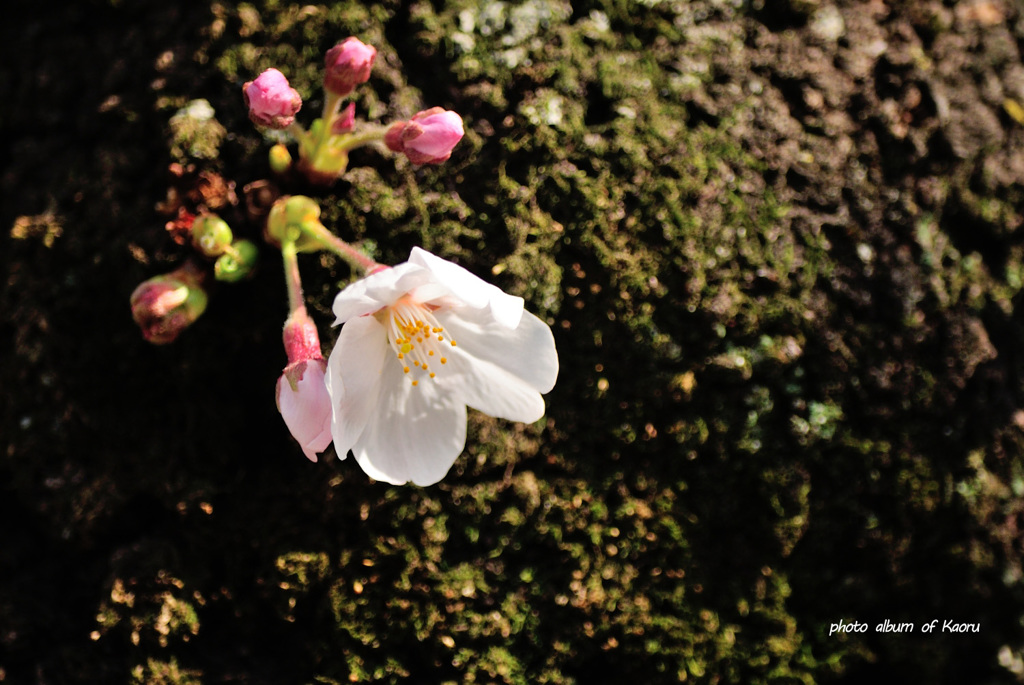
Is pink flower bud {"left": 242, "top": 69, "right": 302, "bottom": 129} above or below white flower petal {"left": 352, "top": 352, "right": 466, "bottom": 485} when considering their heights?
above

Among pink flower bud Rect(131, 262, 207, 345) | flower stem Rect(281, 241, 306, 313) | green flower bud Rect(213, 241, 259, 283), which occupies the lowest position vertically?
pink flower bud Rect(131, 262, 207, 345)

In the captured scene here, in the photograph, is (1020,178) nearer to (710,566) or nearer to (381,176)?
(710,566)

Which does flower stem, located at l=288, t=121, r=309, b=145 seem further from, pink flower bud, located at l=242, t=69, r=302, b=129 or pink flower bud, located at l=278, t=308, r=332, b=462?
pink flower bud, located at l=278, t=308, r=332, b=462

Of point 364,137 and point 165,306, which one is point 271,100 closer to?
point 364,137

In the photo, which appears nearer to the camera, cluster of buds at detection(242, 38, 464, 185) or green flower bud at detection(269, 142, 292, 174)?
cluster of buds at detection(242, 38, 464, 185)

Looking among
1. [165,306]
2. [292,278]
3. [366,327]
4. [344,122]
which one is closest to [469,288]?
[366,327]

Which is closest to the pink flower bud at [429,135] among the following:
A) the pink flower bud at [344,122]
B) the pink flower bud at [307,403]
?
the pink flower bud at [344,122]

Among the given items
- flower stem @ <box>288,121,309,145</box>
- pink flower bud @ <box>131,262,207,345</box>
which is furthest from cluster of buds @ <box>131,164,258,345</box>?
flower stem @ <box>288,121,309,145</box>

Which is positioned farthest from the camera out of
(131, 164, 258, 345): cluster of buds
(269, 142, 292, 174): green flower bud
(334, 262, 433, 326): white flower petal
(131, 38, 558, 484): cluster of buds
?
(269, 142, 292, 174): green flower bud

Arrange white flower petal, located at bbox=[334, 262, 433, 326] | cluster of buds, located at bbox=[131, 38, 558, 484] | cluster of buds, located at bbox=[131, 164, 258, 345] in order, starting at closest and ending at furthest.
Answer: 1. white flower petal, located at bbox=[334, 262, 433, 326]
2. cluster of buds, located at bbox=[131, 38, 558, 484]
3. cluster of buds, located at bbox=[131, 164, 258, 345]
